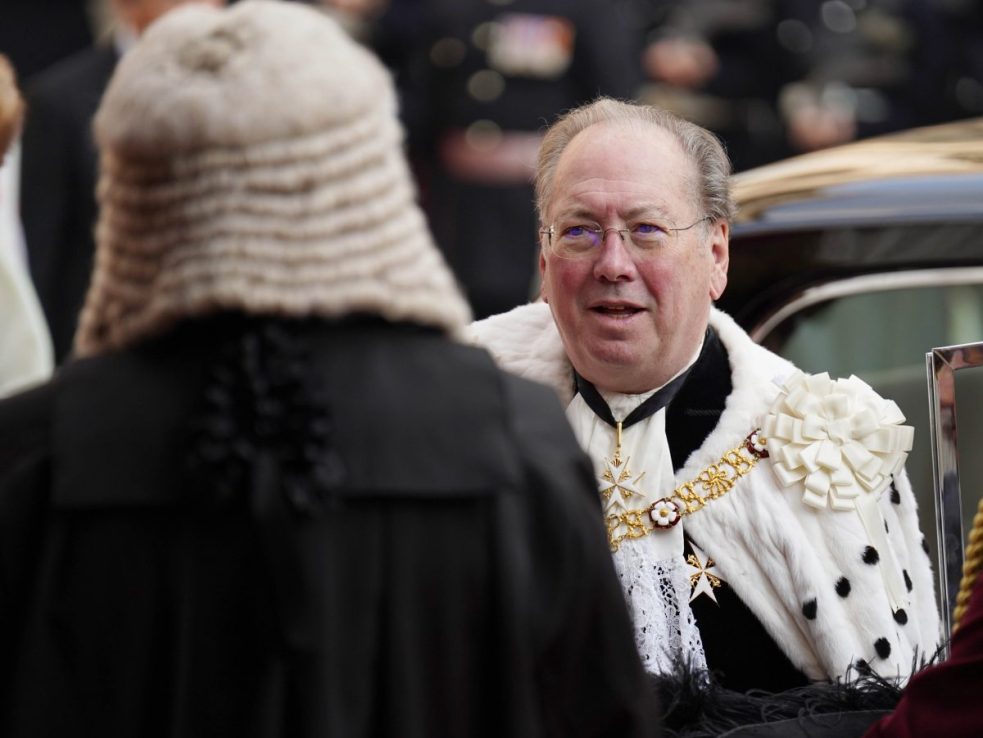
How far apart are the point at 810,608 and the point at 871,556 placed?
5.1 inches

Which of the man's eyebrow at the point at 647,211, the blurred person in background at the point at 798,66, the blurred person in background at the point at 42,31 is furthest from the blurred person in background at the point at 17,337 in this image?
the blurred person in background at the point at 42,31

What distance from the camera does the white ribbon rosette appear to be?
9.13 feet

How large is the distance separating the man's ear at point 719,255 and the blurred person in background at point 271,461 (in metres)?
0.92

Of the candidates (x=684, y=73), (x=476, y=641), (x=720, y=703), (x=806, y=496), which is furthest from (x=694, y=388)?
(x=684, y=73)

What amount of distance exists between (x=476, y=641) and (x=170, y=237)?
0.55m

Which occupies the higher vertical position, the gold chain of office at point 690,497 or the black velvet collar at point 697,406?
the black velvet collar at point 697,406

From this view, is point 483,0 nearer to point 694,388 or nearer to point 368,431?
point 694,388

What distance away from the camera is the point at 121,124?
1990 mm

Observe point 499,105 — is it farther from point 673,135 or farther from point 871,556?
point 871,556

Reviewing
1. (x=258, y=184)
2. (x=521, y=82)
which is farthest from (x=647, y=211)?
(x=521, y=82)

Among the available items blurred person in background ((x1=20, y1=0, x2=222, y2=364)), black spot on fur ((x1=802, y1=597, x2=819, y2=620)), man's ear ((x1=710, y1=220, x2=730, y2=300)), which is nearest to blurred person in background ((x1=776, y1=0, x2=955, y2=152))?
blurred person in background ((x1=20, y1=0, x2=222, y2=364))

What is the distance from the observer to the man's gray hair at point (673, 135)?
2869mm

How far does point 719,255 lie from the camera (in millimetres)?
2926

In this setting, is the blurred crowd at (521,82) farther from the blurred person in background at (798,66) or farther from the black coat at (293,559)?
the black coat at (293,559)
